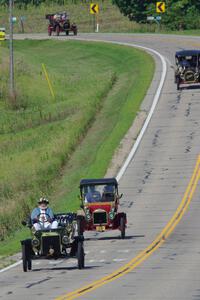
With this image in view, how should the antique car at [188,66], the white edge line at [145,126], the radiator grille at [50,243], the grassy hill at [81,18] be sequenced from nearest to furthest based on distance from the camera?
the radiator grille at [50,243], the white edge line at [145,126], the antique car at [188,66], the grassy hill at [81,18]

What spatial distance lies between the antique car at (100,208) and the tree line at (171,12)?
8904cm

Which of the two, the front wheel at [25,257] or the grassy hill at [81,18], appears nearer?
the front wheel at [25,257]

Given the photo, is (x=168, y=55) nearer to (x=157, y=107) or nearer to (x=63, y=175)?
(x=157, y=107)

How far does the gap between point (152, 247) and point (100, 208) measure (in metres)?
3.66

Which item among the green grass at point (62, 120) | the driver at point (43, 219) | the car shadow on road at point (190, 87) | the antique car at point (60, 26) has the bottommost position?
the green grass at point (62, 120)

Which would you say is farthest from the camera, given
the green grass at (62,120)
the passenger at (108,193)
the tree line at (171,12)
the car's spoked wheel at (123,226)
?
the tree line at (171,12)

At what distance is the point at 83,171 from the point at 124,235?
58.1 feet

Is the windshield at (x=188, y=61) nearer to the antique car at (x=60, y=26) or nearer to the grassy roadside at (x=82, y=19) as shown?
the antique car at (x=60, y=26)

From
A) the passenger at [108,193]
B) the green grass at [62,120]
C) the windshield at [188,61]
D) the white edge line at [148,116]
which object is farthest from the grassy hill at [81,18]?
the passenger at [108,193]

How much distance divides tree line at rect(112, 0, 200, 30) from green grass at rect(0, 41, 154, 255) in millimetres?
19199

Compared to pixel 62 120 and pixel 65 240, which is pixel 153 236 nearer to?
pixel 65 240

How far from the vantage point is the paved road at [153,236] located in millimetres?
22438

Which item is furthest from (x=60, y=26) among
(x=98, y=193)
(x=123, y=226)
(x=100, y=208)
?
(x=123, y=226)

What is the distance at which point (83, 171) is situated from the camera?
51.9m
